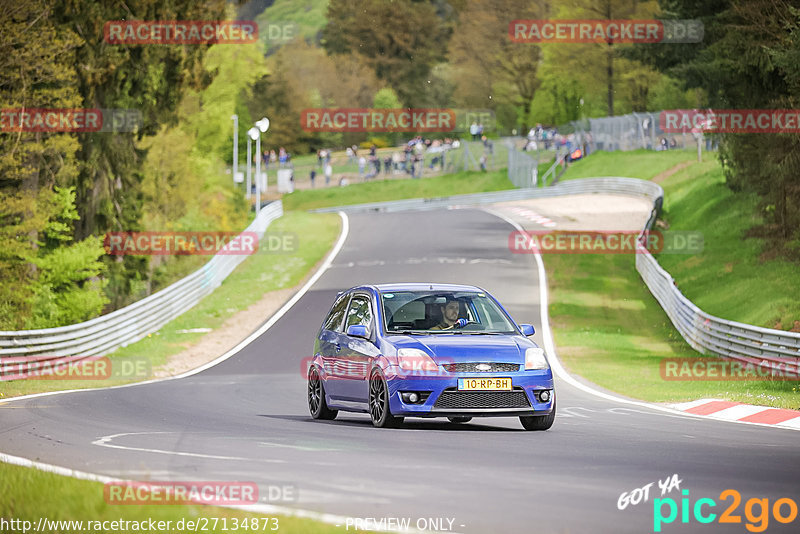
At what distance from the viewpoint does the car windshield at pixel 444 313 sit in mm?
14562

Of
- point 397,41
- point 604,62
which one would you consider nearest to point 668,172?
point 604,62

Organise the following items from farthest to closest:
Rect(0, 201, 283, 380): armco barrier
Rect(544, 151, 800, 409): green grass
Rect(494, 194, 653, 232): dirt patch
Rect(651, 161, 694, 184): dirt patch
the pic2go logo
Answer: Rect(651, 161, 694, 184): dirt patch, Rect(494, 194, 653, 232): dirt patch, Rect(0, 201, 283, 380): armco barrier, Rect(544, 151, 800, 409): green grass, the pic2go logo

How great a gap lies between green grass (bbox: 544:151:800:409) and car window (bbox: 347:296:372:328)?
21.5ft

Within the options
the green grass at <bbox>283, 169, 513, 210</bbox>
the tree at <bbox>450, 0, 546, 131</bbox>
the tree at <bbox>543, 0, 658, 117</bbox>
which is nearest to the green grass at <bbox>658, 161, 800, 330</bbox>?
the green grass at <bbox>283, 169, 513, 210</bbox>

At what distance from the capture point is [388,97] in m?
142

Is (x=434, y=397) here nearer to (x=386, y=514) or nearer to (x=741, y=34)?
(x=386, y=514)

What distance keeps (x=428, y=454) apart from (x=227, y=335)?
26.1 metres

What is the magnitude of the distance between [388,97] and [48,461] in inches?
5241

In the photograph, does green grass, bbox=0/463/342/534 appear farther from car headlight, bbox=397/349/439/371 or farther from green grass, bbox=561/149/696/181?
green grass, bbox=561/149/696/181

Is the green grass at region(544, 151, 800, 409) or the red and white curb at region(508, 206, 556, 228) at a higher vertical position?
the red and white curb at region(508, 206, 556, 228)

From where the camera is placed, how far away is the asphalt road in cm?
815

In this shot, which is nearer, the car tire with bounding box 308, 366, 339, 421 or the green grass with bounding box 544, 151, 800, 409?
the car tire with bounding box 308, 366, 339, 421

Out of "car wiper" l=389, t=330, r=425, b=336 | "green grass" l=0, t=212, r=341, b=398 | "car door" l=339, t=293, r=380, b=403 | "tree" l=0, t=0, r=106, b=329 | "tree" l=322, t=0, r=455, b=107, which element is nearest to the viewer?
"car wiper" l=389, t=330, r=425, b=336

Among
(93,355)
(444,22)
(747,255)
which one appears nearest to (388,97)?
(444,22)
